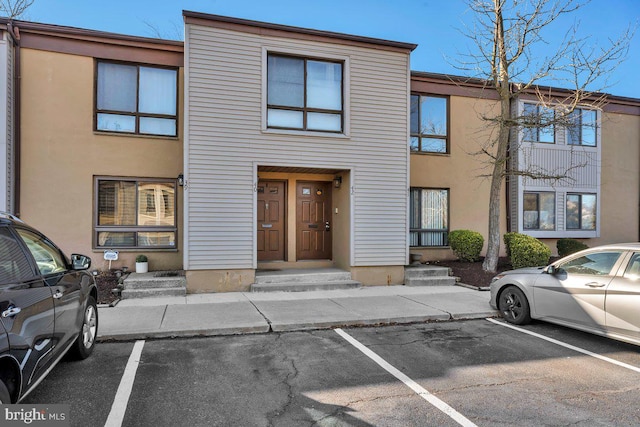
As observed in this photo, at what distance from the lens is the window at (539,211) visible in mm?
13320

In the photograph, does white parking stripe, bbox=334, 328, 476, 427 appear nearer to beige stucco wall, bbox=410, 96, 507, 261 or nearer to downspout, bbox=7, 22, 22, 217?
beige stucco wall, bbox=410, 96, 507, 261

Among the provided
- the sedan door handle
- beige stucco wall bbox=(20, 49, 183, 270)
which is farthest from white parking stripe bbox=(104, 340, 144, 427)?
the sedan door handle

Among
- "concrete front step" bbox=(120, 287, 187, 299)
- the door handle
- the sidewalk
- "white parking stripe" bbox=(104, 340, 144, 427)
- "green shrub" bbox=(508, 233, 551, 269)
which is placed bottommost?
"white parking stripe" bbox=(104, 340, 144, 427)

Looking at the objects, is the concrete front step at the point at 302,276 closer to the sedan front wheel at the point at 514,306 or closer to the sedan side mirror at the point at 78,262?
the sedan front wheel at the point at 514,306

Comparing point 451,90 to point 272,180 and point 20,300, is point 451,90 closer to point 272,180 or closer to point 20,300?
point 272,180

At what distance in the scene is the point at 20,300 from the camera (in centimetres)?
298

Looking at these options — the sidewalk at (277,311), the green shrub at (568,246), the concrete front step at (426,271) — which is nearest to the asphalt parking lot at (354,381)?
the sidewalk at (277,311)

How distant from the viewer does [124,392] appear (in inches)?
152

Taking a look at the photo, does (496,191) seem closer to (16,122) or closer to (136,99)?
(136,99)

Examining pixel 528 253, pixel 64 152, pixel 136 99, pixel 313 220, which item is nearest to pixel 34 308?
pixel 64 152

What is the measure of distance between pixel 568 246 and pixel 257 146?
1036cm

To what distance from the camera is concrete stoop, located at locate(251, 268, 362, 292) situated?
29.3 ft

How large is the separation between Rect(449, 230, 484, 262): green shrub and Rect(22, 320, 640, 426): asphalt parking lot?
5722mm

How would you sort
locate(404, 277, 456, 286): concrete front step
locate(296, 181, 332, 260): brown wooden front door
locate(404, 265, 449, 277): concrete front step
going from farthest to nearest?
1. locate(296, 181, 332, 260): brown wooden front door
2. locate(404, 265, 449, 277): concrete front step
3. locate(404, 277, 456, 286): concrete front step
